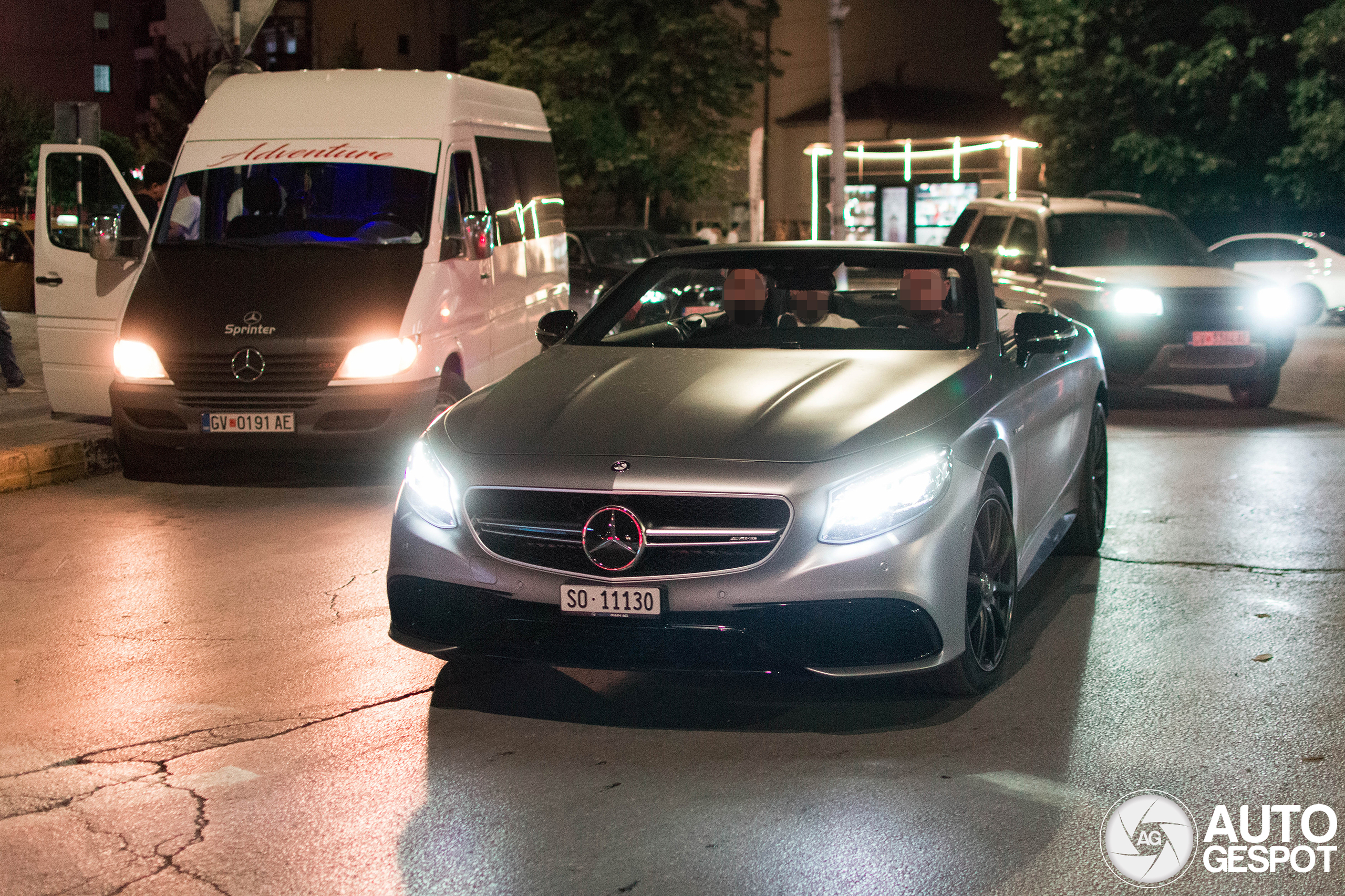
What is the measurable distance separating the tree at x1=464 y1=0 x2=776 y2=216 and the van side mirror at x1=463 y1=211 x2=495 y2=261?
2376 centimetres

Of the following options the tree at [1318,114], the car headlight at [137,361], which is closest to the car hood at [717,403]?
the car headlight at [137,361]

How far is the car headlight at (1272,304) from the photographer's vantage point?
13.6m

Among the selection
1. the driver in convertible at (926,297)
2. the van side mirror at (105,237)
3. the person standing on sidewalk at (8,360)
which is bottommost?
the person standing on sidewalk at (8,360)

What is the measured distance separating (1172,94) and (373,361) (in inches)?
873

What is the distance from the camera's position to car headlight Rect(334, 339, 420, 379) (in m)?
9.50

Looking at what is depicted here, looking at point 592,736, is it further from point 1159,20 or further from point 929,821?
point 1159,20

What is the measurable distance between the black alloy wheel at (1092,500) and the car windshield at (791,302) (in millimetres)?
1331

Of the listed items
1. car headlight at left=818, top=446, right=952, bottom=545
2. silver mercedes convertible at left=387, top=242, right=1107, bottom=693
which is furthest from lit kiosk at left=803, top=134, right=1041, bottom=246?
car headlight at left=818, top=446, right=952, bottom=545

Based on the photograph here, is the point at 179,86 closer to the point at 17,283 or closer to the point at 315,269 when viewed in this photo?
the point at 17,283

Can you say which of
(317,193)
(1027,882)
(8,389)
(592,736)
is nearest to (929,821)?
(1027,882)

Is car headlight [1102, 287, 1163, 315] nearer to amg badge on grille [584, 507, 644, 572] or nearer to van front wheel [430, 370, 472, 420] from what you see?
van front wheel [430, 370, 472, 420]

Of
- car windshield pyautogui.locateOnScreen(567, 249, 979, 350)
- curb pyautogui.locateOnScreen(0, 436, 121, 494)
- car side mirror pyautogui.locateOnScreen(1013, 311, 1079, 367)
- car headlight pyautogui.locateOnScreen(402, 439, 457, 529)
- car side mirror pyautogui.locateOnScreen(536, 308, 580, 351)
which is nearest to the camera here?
car headlight pyautogui.locateOnScreen(402, 439, 457, 529)

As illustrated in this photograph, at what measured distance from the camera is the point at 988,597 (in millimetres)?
5258

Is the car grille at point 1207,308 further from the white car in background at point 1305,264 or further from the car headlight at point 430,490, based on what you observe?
the white car in background at point 1305,264
